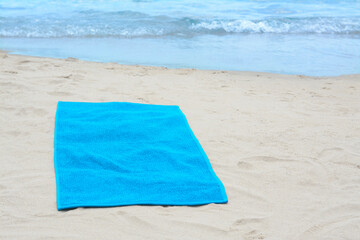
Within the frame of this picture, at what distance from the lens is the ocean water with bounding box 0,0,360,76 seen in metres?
6.77

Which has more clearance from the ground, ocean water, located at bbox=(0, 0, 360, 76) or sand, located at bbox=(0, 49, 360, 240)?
ocean water, located at bbox=(0, 0, 360, 76)

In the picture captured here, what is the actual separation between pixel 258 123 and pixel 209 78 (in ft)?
5.71

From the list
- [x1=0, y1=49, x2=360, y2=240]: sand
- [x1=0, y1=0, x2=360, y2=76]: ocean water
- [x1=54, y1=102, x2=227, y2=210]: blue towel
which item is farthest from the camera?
[x1=0, y1=0, x2=360, y2=76]: ocean water

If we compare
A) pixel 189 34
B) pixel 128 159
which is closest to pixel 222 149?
pixel 128 159

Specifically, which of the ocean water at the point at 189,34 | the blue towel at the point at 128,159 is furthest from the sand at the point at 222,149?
the ocean water at the point at 189,34

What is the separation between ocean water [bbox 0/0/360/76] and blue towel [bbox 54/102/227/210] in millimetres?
2659

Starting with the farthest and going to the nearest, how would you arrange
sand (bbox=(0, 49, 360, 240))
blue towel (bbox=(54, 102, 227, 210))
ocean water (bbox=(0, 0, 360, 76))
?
1. ocean water (bbox=(0, 0, 360, 76))
2. blue towel (bbox=(54, 102, 227, 210))
3. sand (bbox=(0, 49, 360, 240))

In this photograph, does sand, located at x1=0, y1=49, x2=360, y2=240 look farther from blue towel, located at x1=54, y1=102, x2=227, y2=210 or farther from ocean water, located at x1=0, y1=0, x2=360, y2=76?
ocean water, located at x1=0, y1=0, x2=360, y2=76

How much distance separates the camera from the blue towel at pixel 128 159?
8.54 feet

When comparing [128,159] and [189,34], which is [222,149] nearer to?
[128,159]

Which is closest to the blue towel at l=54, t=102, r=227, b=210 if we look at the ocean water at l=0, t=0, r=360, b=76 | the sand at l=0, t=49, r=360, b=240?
the sand at l=0, t=49, r=360, b=240

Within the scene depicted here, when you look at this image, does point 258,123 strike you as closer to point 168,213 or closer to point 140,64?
point 168,213

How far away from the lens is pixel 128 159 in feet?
→ 10.0

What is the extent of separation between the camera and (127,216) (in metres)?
2.37
